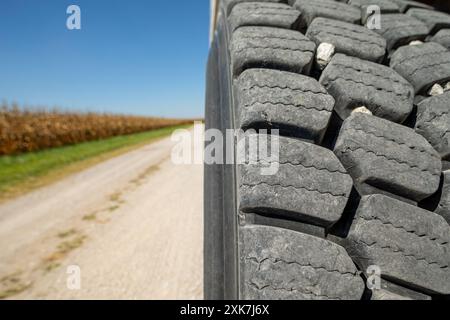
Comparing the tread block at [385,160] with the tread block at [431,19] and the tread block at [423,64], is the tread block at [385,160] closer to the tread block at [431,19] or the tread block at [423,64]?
the tread block at [423,64]

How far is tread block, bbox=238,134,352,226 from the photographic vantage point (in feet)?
2.18

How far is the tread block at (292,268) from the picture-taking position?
0.59 metres

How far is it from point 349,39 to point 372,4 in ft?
1.41

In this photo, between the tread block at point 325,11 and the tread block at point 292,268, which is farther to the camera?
the tread block at point 325,11

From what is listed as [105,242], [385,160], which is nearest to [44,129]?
[105,242]

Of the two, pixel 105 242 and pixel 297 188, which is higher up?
pixel 297 188

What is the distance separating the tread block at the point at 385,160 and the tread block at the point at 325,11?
54 centimetres

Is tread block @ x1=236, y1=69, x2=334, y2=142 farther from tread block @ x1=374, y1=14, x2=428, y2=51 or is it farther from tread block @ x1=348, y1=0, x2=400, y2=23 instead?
tread block @ x1=348, y1=0, x2=400, y2=23

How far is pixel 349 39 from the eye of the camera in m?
0.99

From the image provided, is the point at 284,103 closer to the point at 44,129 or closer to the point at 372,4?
the point at 372,4

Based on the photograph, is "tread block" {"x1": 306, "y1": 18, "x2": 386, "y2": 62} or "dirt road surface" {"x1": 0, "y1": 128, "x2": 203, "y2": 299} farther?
"dirt road surface" {"x1": 0, "y1": 128, "x2": 203, "y2": 299}

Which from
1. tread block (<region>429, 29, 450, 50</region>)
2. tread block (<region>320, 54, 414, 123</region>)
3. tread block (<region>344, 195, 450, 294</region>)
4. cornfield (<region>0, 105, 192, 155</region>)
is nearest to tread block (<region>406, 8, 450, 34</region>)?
tread block (<region>429, 29, 450, 50</region>)

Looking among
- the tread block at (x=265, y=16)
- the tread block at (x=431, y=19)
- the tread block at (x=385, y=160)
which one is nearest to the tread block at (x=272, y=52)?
the tread block at (x=265, y=16)

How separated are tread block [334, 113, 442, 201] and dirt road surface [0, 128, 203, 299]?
4.61 feet
